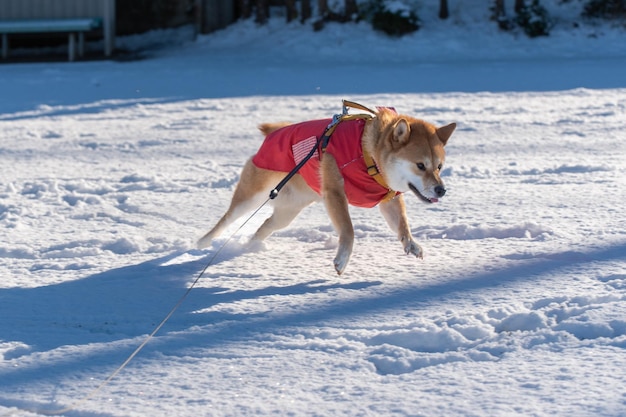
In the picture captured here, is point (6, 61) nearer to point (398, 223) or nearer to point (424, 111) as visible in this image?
point (424, 111)

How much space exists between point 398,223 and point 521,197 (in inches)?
59.9

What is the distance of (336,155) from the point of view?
443 centimetres

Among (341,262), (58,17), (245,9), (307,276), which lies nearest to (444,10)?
(245,9)

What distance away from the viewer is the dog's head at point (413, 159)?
4.19m

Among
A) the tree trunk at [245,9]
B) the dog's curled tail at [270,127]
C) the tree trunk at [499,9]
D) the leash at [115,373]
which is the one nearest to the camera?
the leash at [115,373]

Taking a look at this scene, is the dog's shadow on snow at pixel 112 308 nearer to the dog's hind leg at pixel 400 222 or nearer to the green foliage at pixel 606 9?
the dog's hind leg at pixel 400 222

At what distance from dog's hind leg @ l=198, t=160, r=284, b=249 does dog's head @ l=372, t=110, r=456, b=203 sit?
724 mm

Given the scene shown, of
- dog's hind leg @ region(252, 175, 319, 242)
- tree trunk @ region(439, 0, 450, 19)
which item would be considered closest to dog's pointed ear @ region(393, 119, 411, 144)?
dog's hind leg @ region(252, 175, 319, 242)

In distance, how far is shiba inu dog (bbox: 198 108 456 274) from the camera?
13.9 feet

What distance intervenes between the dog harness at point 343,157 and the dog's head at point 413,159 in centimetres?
10

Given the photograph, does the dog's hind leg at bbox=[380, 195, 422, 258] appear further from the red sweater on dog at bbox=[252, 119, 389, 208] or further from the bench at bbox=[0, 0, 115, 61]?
the bench at bbox=[0, 0, 115, 61]

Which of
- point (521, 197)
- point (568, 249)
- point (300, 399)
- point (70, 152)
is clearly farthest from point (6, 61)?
point (300, 399)

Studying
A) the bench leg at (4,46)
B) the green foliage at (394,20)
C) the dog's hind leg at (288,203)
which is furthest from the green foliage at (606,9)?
the dog's hind leg at (288,203)

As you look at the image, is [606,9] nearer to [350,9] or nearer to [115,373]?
[350,9]
